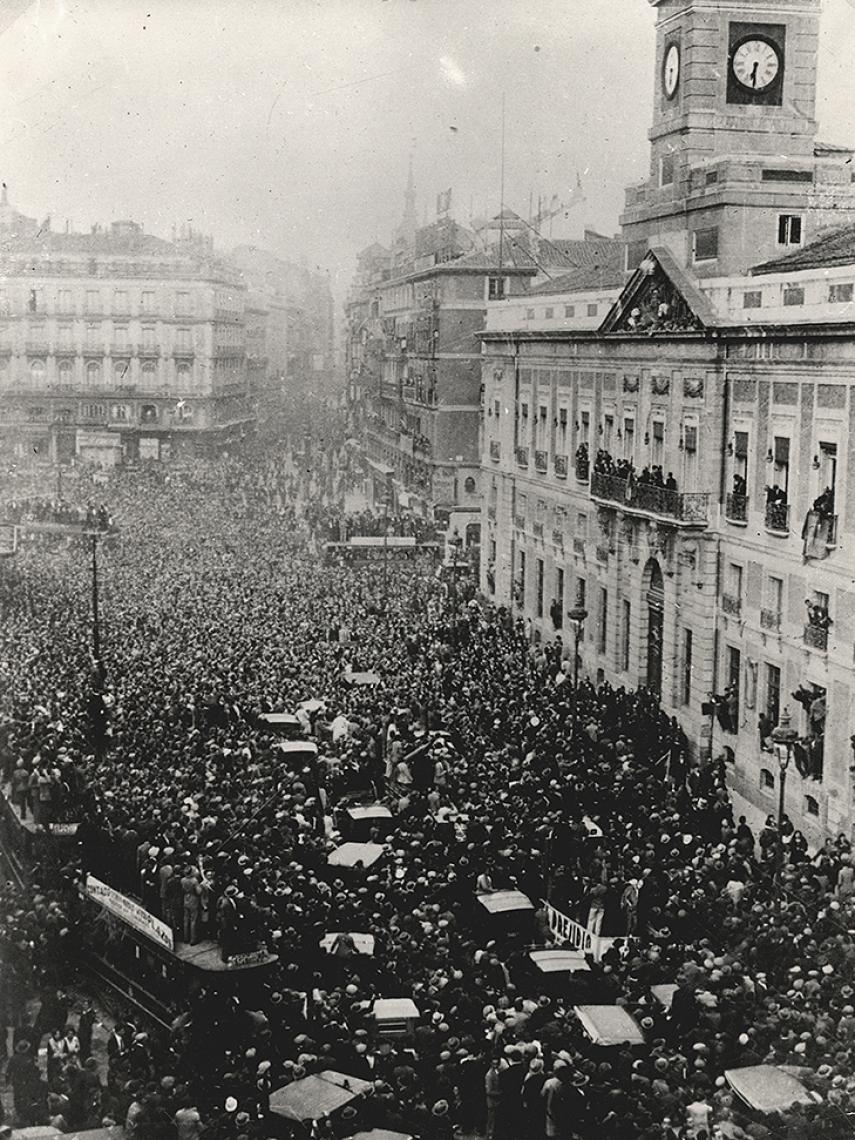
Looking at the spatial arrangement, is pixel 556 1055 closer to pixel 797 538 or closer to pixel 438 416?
pixel 797 538

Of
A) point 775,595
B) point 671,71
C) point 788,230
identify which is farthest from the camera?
point 671,71

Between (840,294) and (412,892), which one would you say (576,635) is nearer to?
(840,294)

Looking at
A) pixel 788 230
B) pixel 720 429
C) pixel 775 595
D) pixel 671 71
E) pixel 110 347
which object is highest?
pixel 671 71

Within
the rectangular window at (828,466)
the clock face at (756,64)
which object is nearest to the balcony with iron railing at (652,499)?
the rectangular window at (828,466)

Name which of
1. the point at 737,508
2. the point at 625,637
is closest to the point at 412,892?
the point at 737,508

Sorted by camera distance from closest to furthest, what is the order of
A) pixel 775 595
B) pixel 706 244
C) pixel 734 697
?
1. pixel 775 595
2. pixel 734 697
3. pixel 706 244

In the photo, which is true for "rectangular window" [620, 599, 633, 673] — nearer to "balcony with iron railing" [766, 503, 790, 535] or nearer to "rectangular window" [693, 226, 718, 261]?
"balcony with iron railing" [766, 503, 790, 535]

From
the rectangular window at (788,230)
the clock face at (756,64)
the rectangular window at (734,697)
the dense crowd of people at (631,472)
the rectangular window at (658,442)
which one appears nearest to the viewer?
the rectangular window at (734,697)

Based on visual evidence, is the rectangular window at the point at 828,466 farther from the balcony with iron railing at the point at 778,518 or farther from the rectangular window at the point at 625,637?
the rectangular window at the point at 625,637
